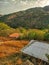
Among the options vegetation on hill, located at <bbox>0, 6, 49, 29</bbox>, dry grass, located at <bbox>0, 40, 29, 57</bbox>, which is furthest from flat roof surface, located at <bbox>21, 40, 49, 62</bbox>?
vegetation on hill, located at <bbox>0, 6, 49, 29</bbox>

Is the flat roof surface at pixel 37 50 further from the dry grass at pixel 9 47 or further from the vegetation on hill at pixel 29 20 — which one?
the vegetation on hill at pixel 29 20

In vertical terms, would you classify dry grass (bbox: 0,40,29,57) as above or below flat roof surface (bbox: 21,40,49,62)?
below

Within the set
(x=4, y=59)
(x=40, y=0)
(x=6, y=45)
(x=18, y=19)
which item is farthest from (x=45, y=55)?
(x=40, y=0)

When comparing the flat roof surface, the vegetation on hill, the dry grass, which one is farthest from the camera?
the vegetation on hill

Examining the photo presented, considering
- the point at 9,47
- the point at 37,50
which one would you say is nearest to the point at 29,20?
the point at 9,47

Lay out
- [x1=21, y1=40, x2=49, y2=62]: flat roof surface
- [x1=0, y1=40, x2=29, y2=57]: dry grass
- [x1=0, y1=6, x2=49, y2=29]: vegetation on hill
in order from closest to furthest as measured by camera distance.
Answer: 1. [x1=21, y1=40, x2=49, y2=62]: flat roof surface
2. [x1=0, y1=40, x2=29, y2=57]: dry grass
3. [x1=0, y1=6, x2=49, y2=29]: vegetation on hill

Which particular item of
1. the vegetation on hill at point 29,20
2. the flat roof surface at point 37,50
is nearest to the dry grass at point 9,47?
the flat roof surface at point 37,50

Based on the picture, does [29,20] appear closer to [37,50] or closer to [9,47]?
[9,47]

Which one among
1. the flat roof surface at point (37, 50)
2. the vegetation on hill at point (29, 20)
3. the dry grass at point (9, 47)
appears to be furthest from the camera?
the vegetation on hill at point (29, 20)

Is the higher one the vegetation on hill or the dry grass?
the vegetation on hill

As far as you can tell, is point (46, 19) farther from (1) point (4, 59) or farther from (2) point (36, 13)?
(1) point (4, 59)

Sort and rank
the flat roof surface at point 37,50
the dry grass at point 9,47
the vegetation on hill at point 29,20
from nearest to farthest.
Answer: the flat roof surface at point 37,50 → the dry grass at point 9,47 → the vegetation on hill at point 29,20

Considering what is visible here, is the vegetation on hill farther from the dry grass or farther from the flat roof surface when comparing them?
the flat roof surface

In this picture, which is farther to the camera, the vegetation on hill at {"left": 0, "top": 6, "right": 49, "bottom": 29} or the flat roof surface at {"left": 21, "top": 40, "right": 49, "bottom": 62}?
the vegetation on hill at {"left": 0, "top": 6, "right": 49, "bottom": 29}
